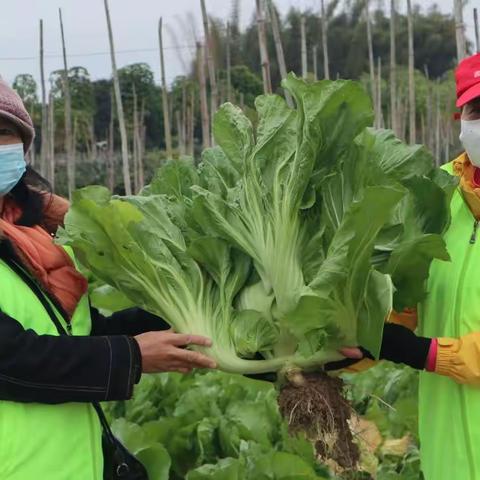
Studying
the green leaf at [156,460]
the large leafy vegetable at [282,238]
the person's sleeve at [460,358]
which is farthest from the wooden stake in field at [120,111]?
the person's sleeve at [460,358]

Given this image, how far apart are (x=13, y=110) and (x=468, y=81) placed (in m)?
1.41

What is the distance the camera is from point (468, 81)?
2.43 metres

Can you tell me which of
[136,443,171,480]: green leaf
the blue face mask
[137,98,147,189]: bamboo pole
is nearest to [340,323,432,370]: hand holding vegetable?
the blue face mask

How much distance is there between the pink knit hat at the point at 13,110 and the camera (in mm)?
2242

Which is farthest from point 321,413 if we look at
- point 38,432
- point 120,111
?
point 120,111

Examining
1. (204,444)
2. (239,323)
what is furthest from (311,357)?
(204,444)

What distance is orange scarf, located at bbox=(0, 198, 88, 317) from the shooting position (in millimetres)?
2207

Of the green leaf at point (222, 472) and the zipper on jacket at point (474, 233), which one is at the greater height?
the zipper on jacket at point (474, 233)

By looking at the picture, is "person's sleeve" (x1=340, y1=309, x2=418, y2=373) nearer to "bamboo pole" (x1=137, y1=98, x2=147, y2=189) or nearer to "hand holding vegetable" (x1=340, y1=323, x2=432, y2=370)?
"hand holding vegetable" (x1=340, y1=323, x2=432, y2=370)

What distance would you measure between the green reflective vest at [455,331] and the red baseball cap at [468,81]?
30 cm

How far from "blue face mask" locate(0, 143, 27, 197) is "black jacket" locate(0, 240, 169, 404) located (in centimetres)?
23

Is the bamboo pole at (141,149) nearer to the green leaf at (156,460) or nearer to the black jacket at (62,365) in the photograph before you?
the green leaf at (156,460)

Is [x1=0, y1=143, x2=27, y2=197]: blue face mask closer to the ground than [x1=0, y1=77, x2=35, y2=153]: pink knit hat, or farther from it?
closer to the ground

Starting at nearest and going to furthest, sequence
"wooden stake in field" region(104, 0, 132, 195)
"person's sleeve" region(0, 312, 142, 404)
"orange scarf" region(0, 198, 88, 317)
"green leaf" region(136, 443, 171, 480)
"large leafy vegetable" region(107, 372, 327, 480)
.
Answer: "person's sleeve" region(0, 312, 142, 404) < "orange scarf" region(0, 198, 88, 317) < "green leaf" region(136, 443, 171, 480) < "large leafy vegetable" region(107, 372, 327, 480) < "wooden stake in field" region(104, 0, 132, 195)
